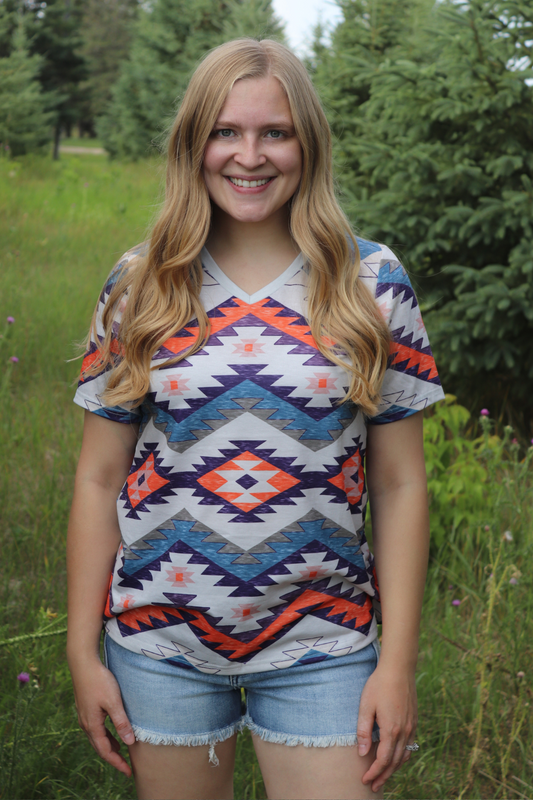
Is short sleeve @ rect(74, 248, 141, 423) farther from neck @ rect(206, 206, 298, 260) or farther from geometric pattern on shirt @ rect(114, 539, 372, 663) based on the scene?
geometric pattern on shirt @ rect(114, 539, 372, 663)

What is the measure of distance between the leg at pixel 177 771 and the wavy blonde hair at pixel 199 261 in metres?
0.73

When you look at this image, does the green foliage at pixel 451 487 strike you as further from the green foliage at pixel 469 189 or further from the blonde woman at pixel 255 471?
the blonde woman at pixel 255 471

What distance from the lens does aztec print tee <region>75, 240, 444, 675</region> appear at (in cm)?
137

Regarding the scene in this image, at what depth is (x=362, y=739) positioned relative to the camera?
54.9 inches

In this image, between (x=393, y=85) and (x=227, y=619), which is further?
(x=393, y=85)

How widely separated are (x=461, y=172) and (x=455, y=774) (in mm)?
3085

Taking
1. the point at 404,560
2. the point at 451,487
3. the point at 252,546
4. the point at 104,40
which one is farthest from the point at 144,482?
the point at 104,40

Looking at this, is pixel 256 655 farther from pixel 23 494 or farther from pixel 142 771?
pixel 23 494

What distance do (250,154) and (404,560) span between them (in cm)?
90

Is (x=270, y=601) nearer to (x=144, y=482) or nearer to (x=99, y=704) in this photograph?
(x=144, y=482)

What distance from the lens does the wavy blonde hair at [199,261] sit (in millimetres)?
1401

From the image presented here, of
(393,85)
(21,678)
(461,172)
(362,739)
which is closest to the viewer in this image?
(362,739)

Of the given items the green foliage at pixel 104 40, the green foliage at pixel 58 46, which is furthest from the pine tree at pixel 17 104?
the green foliage at pixel 104 40

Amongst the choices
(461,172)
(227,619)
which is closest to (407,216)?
(461,172)
